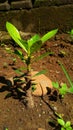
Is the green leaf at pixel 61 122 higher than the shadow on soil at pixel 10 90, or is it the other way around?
the shadow on soil at pixel 10 90

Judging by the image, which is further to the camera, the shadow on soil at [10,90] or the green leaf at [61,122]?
the shadow on soil at [10,90]

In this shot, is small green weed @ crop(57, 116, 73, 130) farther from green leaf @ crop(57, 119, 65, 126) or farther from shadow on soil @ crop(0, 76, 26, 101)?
shadow on soil @ crop(0, 76, 26, 101)

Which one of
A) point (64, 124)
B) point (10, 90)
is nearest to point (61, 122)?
point (64, 124)

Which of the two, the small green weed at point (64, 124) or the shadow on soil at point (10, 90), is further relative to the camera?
the shadow on soil at point (10, 90)

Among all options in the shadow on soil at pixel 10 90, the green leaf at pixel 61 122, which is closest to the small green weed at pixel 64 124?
the green leaf at pixel 61 122

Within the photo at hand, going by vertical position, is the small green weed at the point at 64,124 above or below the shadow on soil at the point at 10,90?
below

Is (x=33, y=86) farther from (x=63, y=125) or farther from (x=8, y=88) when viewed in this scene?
(x=63, y=125)

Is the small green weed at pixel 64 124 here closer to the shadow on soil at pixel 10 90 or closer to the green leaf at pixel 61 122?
the green leaf at pixel 61 122

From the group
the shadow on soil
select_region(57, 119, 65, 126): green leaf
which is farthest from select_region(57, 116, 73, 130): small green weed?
the shadow on soil

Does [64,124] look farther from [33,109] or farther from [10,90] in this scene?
[10,90]

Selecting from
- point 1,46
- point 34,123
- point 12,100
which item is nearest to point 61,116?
point 34,123

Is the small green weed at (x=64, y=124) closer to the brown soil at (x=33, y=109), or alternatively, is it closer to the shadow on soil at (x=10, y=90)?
the brown soil at (x=33, y=109)

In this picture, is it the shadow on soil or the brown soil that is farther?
the shadow on soil

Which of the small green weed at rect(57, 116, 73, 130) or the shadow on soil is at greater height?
the shadow on soil
